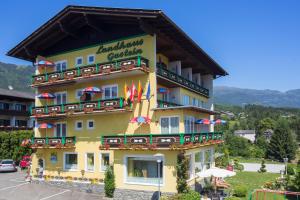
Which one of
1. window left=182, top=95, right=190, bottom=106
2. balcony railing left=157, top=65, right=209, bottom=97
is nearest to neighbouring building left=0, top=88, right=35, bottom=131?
window left=182, top=95, right=190, bottom=106

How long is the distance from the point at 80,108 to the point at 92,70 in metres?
4.05

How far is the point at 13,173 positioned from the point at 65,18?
70.7 feet

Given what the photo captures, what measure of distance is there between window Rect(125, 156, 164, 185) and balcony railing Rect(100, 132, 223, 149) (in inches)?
64.0

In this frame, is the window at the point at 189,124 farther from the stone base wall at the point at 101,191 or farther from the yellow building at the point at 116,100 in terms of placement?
the stone base wall at the point at 101,191

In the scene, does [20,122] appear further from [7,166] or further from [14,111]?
[7,166]

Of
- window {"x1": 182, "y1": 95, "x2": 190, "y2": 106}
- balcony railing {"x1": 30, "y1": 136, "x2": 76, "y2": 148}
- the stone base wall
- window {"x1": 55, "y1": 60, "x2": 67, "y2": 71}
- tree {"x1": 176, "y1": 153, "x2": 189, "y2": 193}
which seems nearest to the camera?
tree {"x1": 176, "y1": 153, "x2": 189, "y2": 193}

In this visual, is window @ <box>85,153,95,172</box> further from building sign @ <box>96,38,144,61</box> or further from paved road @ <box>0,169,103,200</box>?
building sign @ <box>96,38,144,61</box>

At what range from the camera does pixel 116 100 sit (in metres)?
31.5

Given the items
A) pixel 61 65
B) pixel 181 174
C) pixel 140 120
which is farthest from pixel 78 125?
pixel 181 174

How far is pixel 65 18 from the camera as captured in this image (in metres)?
35.8

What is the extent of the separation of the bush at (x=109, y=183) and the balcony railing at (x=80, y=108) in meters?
5.91

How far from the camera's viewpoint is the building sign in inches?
1280

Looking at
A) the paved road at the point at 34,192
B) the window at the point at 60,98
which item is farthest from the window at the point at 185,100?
the paved road at the point at 34,192

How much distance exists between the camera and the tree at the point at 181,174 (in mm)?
27000
